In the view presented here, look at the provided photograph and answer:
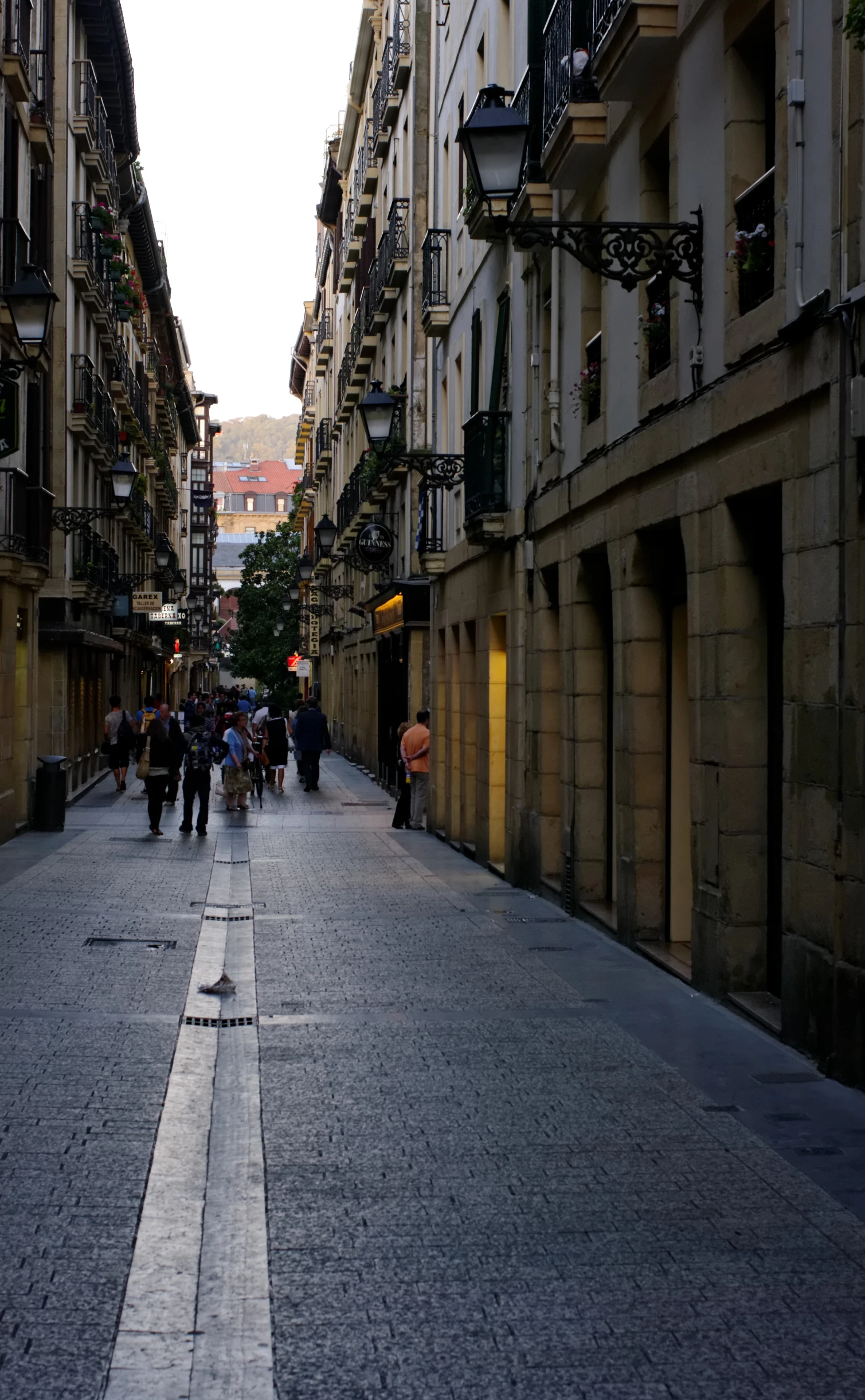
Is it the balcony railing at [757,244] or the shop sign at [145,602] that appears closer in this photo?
the balcony railing at [757,244]

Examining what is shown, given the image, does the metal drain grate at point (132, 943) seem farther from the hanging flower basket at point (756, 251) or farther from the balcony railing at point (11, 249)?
the balcony railing at point (11, 249)

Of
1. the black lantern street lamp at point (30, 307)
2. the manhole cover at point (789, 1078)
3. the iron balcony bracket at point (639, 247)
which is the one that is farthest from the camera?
the black lantern street lamp at point (30, 307)

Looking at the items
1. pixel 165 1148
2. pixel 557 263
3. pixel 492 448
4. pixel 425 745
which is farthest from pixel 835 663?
pixel 425 745

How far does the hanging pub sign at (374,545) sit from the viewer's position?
34.5 m

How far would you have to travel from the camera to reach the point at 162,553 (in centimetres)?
5097

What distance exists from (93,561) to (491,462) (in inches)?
728

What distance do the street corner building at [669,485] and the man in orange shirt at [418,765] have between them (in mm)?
1952

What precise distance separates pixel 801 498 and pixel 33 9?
70.4ft

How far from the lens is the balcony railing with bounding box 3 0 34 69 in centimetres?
2291

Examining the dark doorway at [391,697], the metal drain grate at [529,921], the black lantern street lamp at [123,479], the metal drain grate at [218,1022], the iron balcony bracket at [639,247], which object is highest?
the black lantern street lamp at [123,479]

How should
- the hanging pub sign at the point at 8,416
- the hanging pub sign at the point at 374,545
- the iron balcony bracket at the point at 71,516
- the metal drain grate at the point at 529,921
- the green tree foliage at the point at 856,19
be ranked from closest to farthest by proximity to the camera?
the green tree foliage at the point at 856,19, the metal drain grate at the point at 529,921, the hanging pub sign at the point at 8,416, the iron balcony bracket at the point at 71,516, the hanging pub sign at the point at 374,545

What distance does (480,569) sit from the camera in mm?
21203

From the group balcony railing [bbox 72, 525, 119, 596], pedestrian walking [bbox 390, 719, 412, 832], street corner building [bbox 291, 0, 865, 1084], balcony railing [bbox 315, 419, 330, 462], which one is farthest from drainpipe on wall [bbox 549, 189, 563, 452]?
balcony railing [bbox 315, 419, 330, 462]

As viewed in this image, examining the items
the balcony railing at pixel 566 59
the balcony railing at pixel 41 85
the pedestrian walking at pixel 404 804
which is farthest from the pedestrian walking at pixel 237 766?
the balcony railing at pixel 566 59
